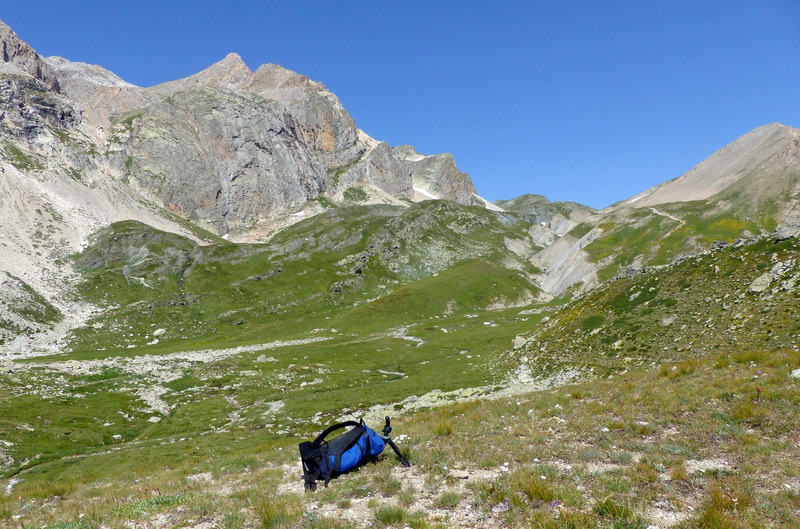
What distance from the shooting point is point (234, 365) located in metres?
80.7

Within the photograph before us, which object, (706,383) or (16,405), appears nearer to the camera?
(706,383)

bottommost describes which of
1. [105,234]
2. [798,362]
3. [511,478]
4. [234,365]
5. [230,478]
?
[798,362]

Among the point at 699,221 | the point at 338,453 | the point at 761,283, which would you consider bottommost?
the point at 761,283

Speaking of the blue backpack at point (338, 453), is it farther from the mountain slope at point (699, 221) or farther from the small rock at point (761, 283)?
the mountain slope at point (699, 221)

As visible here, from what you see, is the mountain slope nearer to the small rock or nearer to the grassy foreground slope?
the grassy foreground slope

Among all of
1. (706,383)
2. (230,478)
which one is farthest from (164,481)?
(706,383)

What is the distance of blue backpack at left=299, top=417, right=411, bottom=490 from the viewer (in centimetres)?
1316

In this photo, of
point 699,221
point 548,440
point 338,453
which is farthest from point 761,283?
point 699,221

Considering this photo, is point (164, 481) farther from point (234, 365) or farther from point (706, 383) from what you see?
point (234, 365)

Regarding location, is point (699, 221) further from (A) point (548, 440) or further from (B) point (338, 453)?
(B) point (338, 453)

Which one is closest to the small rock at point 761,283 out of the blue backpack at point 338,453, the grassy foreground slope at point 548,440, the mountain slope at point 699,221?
the grassy foreground slope at point 548,440

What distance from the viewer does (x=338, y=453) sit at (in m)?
13.8

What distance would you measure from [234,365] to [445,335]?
50.7 meters

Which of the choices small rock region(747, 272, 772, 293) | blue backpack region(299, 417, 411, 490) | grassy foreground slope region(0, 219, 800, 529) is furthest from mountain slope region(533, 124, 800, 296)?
blue backpack region(299, 417, 411, 490)
